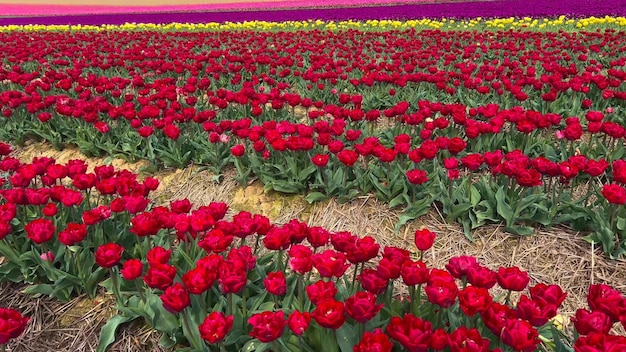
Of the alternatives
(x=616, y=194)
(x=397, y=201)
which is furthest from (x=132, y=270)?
(x=616, y=194)

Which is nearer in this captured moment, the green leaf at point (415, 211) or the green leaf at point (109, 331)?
the green leaf at point (109, 331)

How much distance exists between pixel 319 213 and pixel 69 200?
205cm

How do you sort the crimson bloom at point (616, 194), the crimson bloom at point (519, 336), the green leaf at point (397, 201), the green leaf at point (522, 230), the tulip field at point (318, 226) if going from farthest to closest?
the green leaf at point (397, 201) → the green leaf at point (522, 230) → the crimson bloom at point (616, 194) → the tulip field at point (318, 226) → the crimson bloom at point (519, 336)

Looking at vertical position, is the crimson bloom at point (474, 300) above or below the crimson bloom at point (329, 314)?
above

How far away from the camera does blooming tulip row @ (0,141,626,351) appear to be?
6.04 ft

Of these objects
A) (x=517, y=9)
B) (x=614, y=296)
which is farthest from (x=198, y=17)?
(x=614, y=296)

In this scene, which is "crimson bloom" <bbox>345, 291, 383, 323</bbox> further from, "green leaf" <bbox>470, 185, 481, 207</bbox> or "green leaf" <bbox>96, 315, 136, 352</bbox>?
"green leaf" <bbox>470, 185, 481, 207</bbox>

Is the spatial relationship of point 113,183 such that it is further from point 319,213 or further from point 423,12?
point 423,12

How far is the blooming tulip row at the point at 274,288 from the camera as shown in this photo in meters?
1.84

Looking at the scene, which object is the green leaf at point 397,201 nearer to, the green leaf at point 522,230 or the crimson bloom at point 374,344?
the green leaf at point 522,230

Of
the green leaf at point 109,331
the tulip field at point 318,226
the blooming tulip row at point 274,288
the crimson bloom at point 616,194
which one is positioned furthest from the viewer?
the crimson bloom at point 616,194

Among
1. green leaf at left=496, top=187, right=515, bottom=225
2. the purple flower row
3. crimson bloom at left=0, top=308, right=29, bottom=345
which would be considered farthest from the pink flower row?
crimson bloom at left=0, top=308, right=29, bottom=345

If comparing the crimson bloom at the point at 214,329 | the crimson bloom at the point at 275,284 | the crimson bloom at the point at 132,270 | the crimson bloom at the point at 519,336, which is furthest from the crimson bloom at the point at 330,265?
the crimson bloom at the point at 132,270

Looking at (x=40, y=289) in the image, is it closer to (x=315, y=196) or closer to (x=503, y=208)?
(x=315, y=196)
